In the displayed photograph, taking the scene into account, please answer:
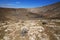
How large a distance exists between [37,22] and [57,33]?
3.29 ft

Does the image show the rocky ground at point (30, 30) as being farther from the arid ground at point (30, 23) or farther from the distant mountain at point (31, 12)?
the distant mountain at point (31, 12)

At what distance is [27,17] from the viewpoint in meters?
5.66

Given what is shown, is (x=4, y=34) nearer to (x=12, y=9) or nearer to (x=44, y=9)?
(x=12, y=9)

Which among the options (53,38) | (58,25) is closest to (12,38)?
(53,38)

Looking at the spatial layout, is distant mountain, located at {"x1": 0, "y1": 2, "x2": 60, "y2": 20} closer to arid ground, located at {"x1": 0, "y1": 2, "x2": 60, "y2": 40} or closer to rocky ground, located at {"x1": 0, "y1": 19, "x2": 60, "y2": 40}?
arid ground, located at {"x1": 0, "y1": 2, "x2": 60, "y2": 40}

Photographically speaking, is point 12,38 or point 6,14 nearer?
point 12,38

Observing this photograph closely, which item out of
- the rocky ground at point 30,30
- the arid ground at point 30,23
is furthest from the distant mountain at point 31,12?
the rocky ground at point 30,30

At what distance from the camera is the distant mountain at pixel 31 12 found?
558cm

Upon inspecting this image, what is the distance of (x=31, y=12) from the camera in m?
5.77

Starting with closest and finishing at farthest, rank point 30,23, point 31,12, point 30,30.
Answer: point 30,30, point 30,23, point 31,12

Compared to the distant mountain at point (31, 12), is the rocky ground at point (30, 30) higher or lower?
lower

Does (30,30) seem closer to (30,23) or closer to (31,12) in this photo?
(30,23)

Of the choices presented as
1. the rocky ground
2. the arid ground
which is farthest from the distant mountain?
the rocky ground

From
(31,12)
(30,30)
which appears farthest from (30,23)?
(31,12)
